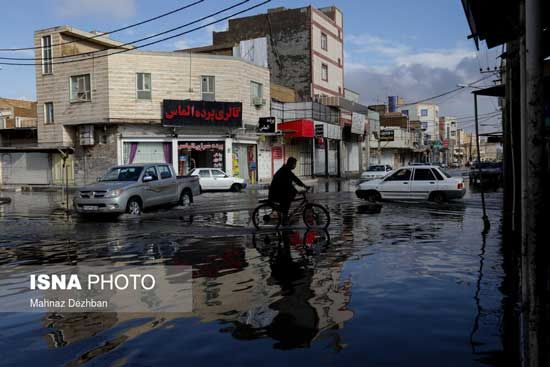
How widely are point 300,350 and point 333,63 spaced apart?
51371mm

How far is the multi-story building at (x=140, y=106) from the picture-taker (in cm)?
3316

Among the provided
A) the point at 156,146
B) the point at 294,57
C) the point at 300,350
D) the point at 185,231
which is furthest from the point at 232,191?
the point at 300,350

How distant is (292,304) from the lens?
611 centimetres

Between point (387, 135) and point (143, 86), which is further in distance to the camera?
point (387, 135)

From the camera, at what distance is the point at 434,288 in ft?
22.0

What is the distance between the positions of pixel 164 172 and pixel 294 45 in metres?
33.6

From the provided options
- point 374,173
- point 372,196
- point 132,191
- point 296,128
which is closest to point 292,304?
point 132,191

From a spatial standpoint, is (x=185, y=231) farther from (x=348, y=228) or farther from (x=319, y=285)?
(x=319, y=285)

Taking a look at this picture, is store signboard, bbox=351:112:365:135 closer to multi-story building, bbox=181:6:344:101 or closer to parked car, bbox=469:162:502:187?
multi-story building, bbox=181:6:344:101

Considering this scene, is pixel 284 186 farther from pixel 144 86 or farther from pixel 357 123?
pixel 357 123

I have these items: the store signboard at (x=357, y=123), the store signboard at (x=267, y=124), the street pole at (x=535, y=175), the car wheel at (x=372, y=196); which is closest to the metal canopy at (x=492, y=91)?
the car wheel at (x=372, y=196)

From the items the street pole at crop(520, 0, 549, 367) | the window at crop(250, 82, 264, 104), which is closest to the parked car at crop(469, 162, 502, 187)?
the window at crop(250, 82, 264, 104)

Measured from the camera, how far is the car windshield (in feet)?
57.5

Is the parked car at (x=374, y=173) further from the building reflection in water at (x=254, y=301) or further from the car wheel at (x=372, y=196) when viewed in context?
the building reflection in water at (x=254, y=301)
